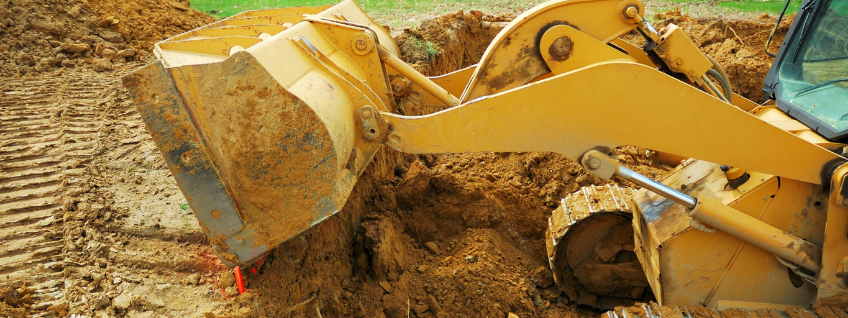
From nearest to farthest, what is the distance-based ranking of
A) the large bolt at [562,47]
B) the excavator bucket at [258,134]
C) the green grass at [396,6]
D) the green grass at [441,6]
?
1. the excavator bucket at [258,134]
2. the large bolt at [562,47]
3. the green grass at [396,6]
4. the green grass at [441,6]

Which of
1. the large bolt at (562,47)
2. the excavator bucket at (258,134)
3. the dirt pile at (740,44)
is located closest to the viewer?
the excavator bucket at (258,134)

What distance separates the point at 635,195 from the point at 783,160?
108 centimetres

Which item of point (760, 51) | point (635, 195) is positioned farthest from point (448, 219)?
point (760, 51)

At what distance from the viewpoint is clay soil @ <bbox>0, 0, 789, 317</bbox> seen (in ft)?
10.0

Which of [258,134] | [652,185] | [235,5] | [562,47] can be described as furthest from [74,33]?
[652,185]

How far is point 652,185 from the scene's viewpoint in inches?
117

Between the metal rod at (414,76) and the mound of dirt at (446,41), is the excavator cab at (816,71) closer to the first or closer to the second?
the metal rod at (414,76)

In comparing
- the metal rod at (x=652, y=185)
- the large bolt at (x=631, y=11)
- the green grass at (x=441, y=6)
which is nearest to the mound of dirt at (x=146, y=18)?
the green grass at (x=441, y=6)

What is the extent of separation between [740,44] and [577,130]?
7.75m

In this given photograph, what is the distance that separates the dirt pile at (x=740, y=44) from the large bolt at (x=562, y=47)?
6.35m

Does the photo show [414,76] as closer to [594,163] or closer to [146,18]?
[594,163]

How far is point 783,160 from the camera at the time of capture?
2891 mm

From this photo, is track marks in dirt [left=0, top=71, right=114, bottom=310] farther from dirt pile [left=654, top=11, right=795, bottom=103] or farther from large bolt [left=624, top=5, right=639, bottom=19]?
dirt pile [left=654, top=11, right=795, bottom=103]

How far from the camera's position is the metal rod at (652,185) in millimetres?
2902
